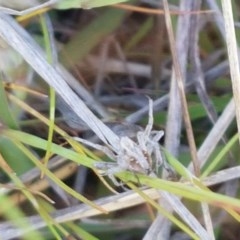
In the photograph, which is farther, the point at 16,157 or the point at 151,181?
the point at 16,157

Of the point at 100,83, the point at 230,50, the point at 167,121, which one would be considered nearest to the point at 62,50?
the point at 100,83

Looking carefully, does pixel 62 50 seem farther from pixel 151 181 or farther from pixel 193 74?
pixel 151 181

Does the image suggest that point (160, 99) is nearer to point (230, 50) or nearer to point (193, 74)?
point (193, 74)

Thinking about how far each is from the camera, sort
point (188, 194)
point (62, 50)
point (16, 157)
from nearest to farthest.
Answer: point (188, 194) < point (16, 157) < point (62, 50)

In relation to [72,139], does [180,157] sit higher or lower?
lower

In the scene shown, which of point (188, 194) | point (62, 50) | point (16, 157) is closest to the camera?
point (188, 194)

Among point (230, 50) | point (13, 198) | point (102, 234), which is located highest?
point (230, 50)
